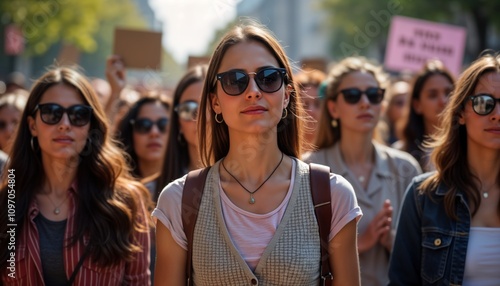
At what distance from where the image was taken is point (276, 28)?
100 m

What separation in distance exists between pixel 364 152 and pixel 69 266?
248 centimetres

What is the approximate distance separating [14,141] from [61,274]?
36.8 inches

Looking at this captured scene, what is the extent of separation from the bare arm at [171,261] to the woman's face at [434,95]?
159 inches

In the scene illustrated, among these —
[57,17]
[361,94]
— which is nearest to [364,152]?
[361,94]

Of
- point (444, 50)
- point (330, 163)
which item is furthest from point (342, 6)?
point (330, 163)

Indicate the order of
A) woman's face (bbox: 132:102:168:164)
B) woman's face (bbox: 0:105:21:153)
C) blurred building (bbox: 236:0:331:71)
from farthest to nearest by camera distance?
blurred building (bbox: 236:0:331:71) < woman's face (bbox: 0:105:21:153) < woman's face (bbox: 132:102:168:164)

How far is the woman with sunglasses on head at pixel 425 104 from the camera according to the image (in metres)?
6.59

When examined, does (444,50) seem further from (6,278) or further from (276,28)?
(276,28)

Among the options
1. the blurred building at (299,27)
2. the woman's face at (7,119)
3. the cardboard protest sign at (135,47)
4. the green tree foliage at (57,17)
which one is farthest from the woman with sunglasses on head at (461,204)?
the blurred building at (299,27)

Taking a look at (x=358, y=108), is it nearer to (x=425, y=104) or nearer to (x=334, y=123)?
(x=334, y=123)

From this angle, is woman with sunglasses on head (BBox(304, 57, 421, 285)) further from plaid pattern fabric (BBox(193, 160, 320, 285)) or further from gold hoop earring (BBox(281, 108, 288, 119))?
plaid pattern fabric (BBox(193, 160, 320, 285))

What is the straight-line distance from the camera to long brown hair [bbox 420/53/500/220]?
3.77 metres

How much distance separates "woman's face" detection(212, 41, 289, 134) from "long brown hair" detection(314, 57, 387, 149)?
2477 millimetres

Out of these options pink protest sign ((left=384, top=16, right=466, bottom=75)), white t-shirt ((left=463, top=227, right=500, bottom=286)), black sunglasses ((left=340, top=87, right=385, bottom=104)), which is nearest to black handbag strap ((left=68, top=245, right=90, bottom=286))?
white t-shirt ((left=463, top=227, right=500, bottom=286))
